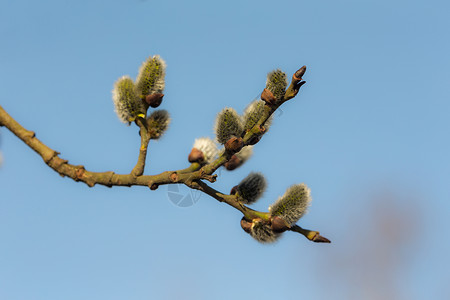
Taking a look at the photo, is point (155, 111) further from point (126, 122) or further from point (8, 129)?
point (8, 129)

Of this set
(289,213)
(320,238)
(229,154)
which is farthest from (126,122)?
(320,238)

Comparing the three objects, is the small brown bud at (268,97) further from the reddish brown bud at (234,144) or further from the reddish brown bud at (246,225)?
the reddish brown bud at (246,225)

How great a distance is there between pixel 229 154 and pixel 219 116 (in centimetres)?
29

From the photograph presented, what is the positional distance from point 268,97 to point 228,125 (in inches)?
15.7

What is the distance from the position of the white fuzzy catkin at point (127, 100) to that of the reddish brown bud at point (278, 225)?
3.35 ft

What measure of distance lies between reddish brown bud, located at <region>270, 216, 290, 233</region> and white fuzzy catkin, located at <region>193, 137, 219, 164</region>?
1.67 ft

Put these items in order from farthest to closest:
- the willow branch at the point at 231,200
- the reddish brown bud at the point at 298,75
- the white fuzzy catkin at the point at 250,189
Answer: the white fuzzy catkin at the point at 250,189, the willow branch at the point at 231,200, the reddish brown bud at the point at 298,75

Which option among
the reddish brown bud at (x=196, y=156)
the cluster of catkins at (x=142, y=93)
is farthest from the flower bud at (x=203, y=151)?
the cluster of catkins at (x=142, y=93)

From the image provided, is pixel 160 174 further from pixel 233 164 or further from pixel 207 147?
pixel 233 164

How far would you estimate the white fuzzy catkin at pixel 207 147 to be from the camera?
2.90 m

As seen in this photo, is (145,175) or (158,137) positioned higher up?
(158,137)

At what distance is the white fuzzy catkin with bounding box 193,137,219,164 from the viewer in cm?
290

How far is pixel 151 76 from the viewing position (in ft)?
9.77

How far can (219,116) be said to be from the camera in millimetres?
2990
